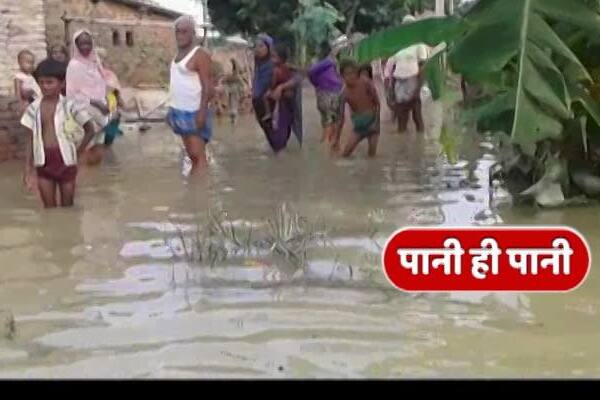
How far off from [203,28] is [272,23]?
184 mm

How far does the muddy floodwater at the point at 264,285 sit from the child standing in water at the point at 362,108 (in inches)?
1.8

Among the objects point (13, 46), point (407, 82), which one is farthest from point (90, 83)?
point (407, 82)

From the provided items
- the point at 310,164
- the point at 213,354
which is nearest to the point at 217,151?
the point at 310,164

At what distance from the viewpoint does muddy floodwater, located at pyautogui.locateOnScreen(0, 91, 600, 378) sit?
8.85 ft

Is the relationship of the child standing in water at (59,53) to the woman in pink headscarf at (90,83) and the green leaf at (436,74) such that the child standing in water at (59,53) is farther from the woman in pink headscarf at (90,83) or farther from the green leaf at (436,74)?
the green leaf at (436,74)

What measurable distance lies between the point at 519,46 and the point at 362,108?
1.49 feet

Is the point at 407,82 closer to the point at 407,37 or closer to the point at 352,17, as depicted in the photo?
the point at 407,37

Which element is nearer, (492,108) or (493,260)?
(493,260)

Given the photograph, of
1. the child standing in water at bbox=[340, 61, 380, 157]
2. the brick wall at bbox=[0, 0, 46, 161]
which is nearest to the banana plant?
the child standing in water at bbox=[340, 61, 380, 157]

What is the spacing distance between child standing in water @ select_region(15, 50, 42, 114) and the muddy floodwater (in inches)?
7.6

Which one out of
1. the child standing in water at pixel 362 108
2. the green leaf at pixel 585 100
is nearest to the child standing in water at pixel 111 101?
the child standing in water at pixel 362 108

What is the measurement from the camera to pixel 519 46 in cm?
282

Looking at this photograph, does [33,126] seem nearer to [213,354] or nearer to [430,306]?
[213,354]

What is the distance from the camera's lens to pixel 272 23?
278 centimetres
